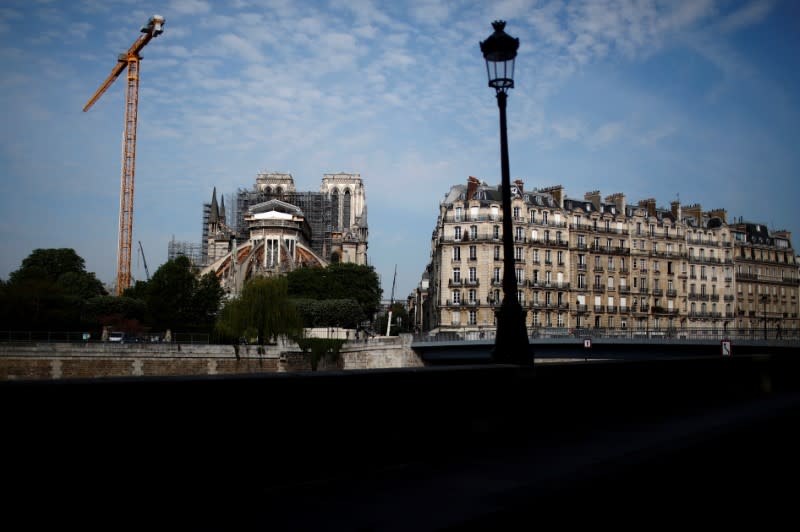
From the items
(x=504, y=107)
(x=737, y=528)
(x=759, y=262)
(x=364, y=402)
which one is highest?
(x=759, y=262)

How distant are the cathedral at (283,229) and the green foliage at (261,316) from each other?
44.1 m

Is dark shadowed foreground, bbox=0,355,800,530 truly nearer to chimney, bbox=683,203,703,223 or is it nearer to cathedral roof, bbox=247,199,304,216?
chimney, bbox=683,203,703,223

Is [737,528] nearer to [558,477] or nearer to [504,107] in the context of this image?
[558,477]

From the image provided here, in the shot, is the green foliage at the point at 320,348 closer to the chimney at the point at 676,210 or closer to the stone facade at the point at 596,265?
the stone facade at the point at 596,265

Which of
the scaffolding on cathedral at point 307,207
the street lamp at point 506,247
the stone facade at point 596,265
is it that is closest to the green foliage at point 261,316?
the stone facade at point 596,265

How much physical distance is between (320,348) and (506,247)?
190ft

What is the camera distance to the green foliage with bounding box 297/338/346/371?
68188mm

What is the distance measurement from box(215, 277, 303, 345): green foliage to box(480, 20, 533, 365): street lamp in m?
58.0

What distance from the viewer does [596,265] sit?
80938mm

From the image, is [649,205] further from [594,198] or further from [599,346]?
[599,346]

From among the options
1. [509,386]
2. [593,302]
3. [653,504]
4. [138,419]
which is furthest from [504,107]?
[593,302]

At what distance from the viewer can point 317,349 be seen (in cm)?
6881

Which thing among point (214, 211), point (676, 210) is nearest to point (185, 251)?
point (214, 211)

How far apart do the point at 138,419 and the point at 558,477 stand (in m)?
4.33
